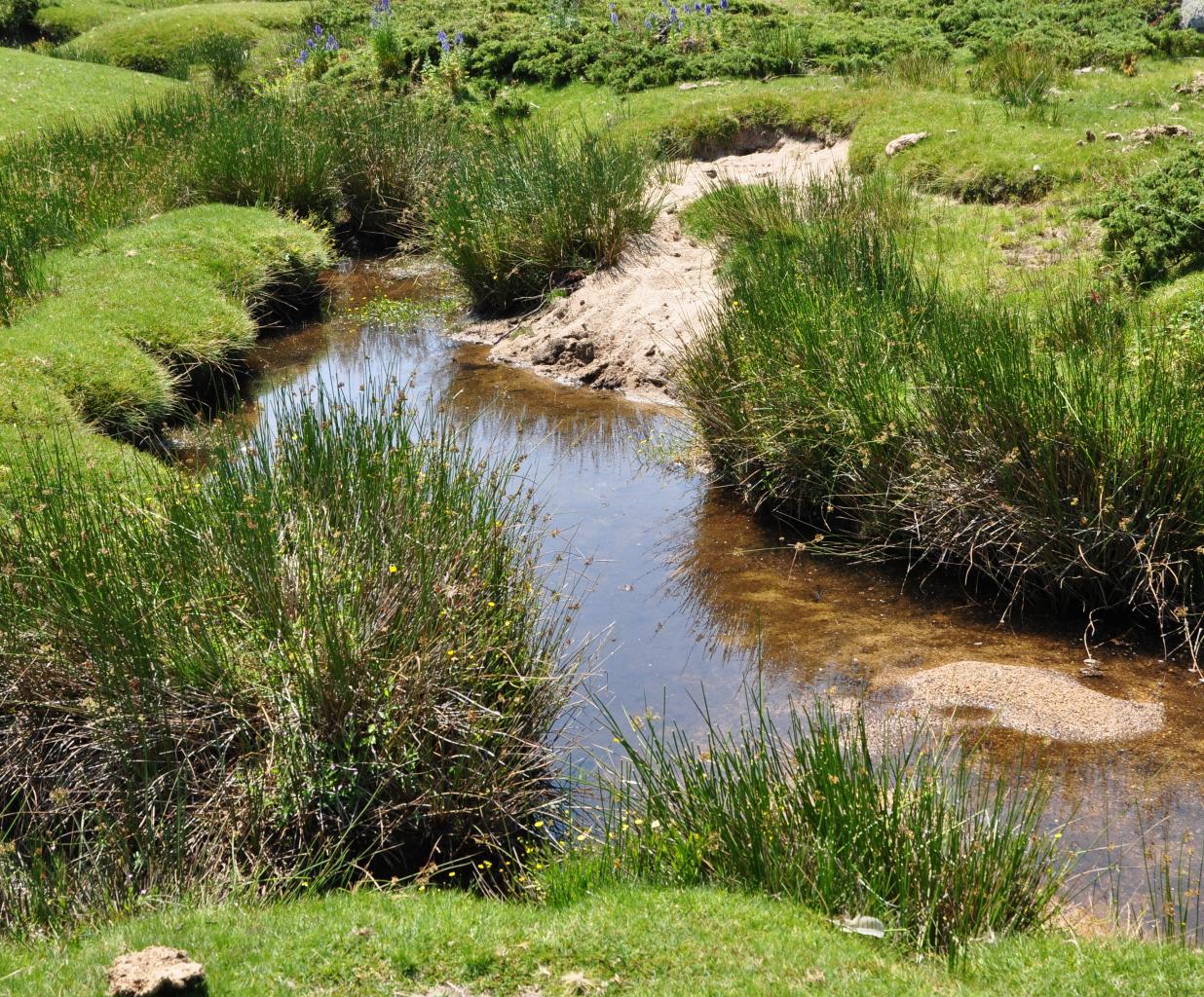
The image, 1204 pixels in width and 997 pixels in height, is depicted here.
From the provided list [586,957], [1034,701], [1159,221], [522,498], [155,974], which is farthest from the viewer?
[1159,221]

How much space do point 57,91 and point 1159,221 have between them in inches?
695

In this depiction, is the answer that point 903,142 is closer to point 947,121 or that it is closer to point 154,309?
point 947,121

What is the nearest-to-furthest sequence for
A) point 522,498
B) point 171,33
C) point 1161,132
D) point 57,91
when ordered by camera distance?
point 522,498
point 1161,132
point 57,91
point 171,33

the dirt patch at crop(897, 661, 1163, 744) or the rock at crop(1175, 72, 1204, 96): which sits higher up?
the rock at crop(1175, 72, 1204, 96)

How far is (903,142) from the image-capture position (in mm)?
13266

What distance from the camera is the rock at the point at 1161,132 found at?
461 inches

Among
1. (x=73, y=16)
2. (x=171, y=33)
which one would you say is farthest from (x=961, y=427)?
(x=73, y=16)

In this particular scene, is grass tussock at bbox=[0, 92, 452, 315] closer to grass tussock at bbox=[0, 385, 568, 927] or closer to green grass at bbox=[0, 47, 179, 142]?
green grass at bbox=[0, 47, 179, 142]

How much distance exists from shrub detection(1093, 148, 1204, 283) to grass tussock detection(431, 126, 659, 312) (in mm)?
4868

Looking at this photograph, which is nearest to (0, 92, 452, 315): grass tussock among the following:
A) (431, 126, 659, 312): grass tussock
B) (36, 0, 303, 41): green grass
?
(431, 126, 659, 312): grass tussock

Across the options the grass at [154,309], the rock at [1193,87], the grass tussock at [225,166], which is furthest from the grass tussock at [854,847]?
the rock at [1193,87]

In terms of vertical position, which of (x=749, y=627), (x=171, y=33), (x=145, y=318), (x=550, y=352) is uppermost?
(x=171, y=33)

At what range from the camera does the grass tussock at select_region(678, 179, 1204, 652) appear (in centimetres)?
645

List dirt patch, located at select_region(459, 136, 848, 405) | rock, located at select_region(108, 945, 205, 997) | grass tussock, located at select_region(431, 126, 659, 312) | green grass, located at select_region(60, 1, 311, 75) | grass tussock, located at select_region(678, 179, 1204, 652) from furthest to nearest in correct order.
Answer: green grass, located at select_region(60, 1, 311, 75), grass tussock, located at select_region(431, 126, 659, 312), dirt patch, located at select_region(459, 136, 848, 405), grass tussock, located at select_region(678, 179, 1204, 652), rock, located at select_region(108, 945, 205, 997)
